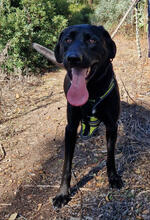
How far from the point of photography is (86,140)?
337 centimetres

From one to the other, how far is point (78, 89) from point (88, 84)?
212 millimetres

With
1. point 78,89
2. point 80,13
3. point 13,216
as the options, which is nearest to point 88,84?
point 78,89

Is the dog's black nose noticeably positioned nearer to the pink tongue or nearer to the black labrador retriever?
the black labrador retriever

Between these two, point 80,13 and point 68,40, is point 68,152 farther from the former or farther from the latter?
point 80,13

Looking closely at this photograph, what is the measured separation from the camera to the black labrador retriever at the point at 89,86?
2057 millimetres

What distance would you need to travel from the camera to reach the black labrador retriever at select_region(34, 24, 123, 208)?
2.06 m

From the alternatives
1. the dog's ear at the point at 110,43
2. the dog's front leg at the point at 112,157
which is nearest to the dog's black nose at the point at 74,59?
the dog's ear at the point at 110,43

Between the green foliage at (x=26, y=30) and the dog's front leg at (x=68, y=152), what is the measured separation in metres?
3.09

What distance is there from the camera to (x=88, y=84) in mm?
2246

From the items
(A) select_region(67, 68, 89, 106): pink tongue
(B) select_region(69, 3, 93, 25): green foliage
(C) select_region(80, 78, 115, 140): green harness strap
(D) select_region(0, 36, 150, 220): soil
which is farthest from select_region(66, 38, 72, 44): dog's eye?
(B) select_region(69, 3, 93, 25): green foliage

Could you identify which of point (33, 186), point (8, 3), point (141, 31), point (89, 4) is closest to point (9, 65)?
point (8, 3)

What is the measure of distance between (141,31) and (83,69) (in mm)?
6685

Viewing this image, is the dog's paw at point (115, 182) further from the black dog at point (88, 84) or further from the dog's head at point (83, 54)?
the dog's head at point (83, 54)

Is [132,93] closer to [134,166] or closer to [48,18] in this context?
[134,166]
